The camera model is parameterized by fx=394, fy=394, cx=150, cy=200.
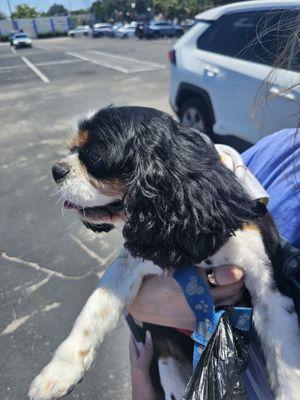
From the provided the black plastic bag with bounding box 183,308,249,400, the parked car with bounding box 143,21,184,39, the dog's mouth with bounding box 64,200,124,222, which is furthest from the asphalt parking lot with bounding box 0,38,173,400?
the parked car with bounding box 143,21,184,39

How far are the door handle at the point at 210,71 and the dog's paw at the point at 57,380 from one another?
14.9ft

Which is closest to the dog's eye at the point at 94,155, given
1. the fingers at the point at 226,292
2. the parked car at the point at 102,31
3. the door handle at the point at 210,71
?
the fingers at the point at 226,292

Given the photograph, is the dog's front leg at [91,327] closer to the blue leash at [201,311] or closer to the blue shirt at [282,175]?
the blue leash at [201,311]

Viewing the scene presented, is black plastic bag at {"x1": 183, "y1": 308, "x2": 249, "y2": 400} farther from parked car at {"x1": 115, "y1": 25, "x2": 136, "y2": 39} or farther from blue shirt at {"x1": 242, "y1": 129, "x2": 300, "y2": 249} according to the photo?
parked car at {"x1": 115, "y1": 25, "x2": 136, "y2": 39}

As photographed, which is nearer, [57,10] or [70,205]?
[70,205]

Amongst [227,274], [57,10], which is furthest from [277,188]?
[57,10]

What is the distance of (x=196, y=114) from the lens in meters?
5.80

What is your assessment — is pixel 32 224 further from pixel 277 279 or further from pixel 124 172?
pixel 277 279

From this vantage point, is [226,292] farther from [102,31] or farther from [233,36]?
[102,31]

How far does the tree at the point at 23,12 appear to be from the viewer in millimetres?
81625

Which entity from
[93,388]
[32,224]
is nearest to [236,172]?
[93,388]

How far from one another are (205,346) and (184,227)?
38 cm

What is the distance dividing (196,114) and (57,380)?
4.95 meters

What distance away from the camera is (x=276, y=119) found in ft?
13.5
